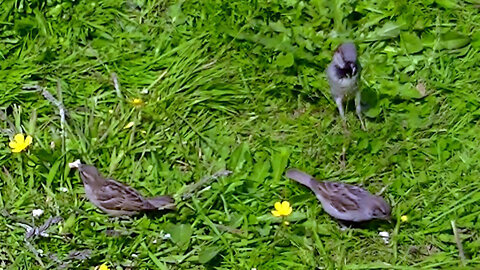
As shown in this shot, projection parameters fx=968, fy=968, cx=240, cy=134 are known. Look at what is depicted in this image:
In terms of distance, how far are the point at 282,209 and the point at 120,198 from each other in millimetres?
788

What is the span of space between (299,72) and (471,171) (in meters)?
1.14

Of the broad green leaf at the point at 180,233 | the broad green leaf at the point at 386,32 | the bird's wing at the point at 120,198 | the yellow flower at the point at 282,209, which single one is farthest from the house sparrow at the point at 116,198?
the broad green leaf at the point at 386,32

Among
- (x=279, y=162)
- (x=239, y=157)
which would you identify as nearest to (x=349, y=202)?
(x=279, y=162)

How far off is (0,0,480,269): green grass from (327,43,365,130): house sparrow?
0.14 meters

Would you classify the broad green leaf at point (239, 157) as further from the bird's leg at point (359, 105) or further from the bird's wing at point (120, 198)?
the bird's leg at point (359, 105)

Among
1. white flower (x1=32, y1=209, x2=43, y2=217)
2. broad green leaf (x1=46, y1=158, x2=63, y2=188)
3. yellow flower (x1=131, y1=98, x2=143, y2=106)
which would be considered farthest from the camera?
yellow flower (x1=131, y1=98, x2=143, y2=106)

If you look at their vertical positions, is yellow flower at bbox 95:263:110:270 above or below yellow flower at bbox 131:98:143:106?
below

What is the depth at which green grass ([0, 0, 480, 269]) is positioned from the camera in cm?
465

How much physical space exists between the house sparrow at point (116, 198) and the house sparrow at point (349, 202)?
0.74 meters

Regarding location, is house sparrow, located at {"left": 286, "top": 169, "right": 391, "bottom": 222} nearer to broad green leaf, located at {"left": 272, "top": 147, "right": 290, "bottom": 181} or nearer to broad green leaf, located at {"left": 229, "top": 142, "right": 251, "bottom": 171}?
broad green leaf, located at {"left": 272, "top": 147, "right": 290, "bottom": 181}

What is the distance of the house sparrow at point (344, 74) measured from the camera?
5.07 meters

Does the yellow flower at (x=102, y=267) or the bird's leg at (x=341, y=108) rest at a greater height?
the bird's leg at (x=341, y=108)

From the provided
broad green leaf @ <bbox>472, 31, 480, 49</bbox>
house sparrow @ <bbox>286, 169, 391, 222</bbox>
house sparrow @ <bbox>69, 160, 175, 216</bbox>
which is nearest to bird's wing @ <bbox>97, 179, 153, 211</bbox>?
house sparrow @ <bbox>69, 160, 175, 216</bbox>

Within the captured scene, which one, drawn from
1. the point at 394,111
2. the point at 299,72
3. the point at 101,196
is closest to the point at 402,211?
the point at 394,111
